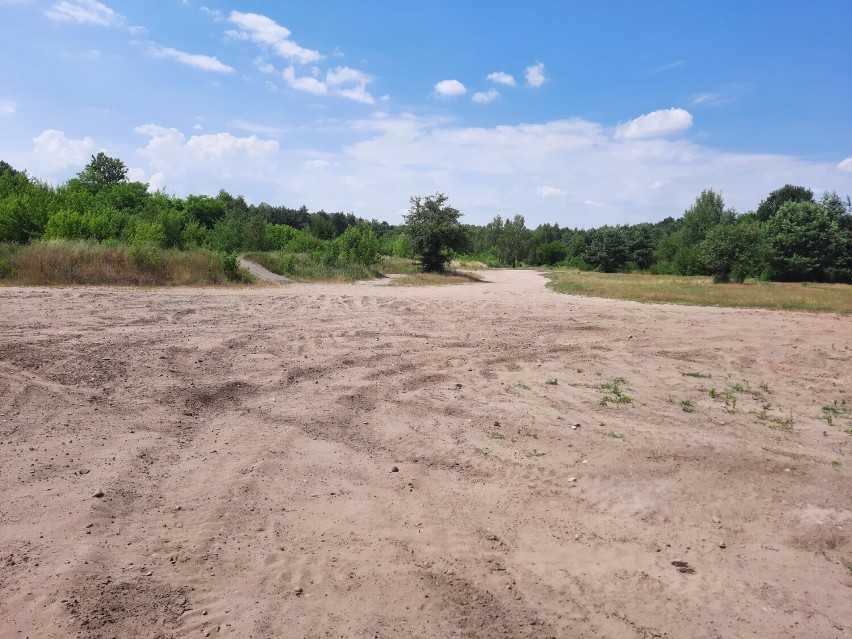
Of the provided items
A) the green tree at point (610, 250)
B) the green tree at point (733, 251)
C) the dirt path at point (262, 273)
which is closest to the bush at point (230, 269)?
the dirt path at point (262, 273)

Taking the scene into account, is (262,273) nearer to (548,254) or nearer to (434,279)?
(434,279)

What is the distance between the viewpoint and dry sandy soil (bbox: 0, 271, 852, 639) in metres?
2.96

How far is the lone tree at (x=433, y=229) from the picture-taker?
123 feet

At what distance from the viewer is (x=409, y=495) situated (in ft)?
13.9

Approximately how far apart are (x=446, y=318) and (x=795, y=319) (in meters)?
9.82

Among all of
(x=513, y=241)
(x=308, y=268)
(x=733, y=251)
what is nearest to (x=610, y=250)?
(x=513, y=241)

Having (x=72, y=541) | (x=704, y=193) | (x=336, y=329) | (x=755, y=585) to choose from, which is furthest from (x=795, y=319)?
(x=704, y=193)

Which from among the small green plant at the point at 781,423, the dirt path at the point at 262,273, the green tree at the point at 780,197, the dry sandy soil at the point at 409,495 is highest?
the green tree at the point at 780,197

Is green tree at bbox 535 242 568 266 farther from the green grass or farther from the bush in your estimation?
the bush

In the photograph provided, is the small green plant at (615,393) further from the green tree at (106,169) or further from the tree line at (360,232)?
the green tree at (106,169)

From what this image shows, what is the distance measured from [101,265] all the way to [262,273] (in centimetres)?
840

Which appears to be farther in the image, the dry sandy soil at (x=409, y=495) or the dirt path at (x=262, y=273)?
the dirt path at (x=262, y=273)

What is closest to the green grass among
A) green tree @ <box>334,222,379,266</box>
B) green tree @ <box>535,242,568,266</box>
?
green tree @ <box>334,222,379,266</box>

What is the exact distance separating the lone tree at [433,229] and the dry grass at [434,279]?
6.23 ft
